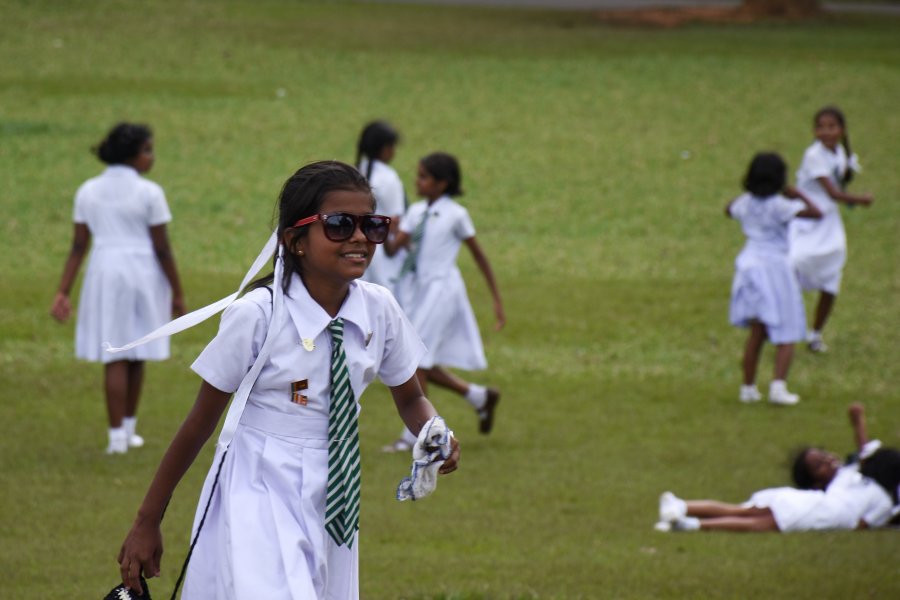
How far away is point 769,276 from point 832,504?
10.5ft

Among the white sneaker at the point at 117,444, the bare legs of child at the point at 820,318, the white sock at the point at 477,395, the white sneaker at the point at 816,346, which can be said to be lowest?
the white sneaker at the point at 117,444

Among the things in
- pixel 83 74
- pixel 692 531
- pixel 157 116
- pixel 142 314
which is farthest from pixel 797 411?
pixel 83 74

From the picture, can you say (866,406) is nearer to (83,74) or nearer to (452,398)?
(452,398)

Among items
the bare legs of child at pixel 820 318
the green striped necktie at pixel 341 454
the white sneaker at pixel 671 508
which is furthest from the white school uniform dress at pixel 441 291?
the green striped necktie at pixel 341 454

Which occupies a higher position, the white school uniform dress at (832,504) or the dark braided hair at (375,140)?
the dark braided hair at (375,140)

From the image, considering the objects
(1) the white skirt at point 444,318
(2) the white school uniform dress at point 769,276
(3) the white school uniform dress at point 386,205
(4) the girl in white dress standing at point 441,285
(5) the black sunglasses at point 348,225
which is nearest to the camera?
(5) the black sunglasses at point 348,225

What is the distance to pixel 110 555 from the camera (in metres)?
6.94

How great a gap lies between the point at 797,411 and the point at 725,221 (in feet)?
25.5

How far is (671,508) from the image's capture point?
309 inches

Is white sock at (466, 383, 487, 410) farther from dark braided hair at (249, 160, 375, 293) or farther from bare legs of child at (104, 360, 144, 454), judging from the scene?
dark braided hair at (249, 160, 375, 293)

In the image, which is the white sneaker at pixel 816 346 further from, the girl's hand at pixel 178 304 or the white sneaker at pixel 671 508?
the girl's hand at pixel 178 304

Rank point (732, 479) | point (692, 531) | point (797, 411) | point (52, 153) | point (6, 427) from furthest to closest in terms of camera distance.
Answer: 1. point (52, 153)
2. point (797, 411)
3. point (6, 427)
4. point (732, 479)
5. point (692, 531)

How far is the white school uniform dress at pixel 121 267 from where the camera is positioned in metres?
8.88

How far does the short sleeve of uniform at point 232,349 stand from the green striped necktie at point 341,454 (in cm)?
24
